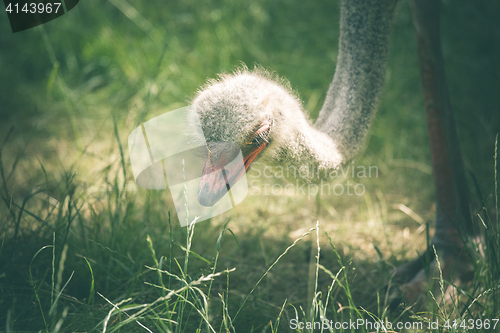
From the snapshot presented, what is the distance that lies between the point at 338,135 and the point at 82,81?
107 inches

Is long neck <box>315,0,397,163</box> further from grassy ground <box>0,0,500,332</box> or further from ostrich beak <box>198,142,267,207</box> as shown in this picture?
ostrich beak <box>198,142,267,207</box>

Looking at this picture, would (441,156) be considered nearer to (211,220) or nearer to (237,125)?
(237,125)

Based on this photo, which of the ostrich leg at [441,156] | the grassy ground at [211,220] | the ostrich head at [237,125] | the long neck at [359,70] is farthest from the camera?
the ostrich leg at [441,156]

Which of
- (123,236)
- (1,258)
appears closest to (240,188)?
(123,236)

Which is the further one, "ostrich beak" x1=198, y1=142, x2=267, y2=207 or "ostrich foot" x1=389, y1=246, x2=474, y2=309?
"ostrich foot" x1=389, y1=246, x2=474, y2=309

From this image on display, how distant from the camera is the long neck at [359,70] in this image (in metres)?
1.35

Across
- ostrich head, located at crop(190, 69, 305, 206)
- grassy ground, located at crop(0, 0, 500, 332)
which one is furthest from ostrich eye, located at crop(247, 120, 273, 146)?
grassy ground, located at crop(0, 0, 500, 332)

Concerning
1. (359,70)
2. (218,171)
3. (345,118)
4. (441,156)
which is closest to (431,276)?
(441,156)

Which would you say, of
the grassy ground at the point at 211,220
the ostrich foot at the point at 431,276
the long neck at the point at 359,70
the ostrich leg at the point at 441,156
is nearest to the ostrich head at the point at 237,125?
the grassy ground at the point at 211,220

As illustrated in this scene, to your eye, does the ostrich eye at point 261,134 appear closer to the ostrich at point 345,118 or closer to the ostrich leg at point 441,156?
the ostrich at point 345,118

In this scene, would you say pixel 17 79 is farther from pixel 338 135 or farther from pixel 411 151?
pixel 411 151

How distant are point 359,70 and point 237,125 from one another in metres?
0.62

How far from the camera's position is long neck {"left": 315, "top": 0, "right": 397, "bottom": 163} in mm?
1354

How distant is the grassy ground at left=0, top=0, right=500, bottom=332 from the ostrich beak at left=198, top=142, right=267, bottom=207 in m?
0.12
